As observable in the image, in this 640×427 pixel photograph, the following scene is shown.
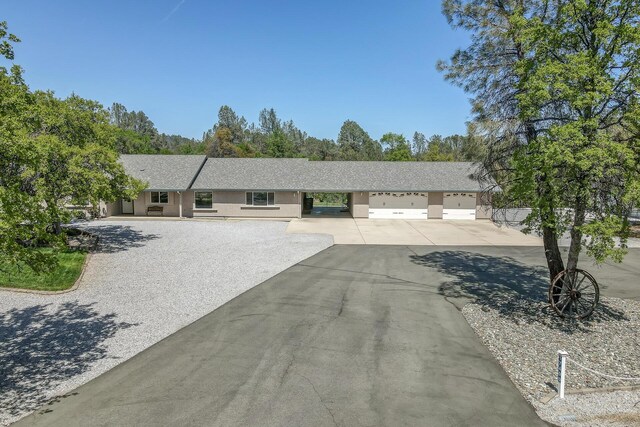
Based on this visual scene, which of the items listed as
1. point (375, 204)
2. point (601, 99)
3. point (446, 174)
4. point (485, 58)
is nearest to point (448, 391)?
point (601, 99)

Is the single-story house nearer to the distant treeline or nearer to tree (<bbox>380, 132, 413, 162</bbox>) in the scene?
the distant treeline

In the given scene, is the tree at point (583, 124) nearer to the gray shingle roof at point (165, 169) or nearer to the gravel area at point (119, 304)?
the gravel area at point (119, 304)

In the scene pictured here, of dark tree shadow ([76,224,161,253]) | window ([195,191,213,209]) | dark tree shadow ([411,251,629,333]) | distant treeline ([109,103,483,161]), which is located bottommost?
dark tree shadow ([411,251,629,333])

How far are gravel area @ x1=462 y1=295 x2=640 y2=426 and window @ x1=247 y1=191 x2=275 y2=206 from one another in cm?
2237

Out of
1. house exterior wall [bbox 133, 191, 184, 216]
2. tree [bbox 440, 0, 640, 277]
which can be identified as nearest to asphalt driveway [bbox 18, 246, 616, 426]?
tree [bbox 440, 0, 640, 277]

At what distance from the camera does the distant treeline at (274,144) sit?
74188 mm

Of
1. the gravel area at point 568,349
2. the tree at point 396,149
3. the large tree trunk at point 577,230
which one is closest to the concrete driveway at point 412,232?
the gravel area at point 568,349

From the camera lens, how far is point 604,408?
674 cm

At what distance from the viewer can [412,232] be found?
26.3 m

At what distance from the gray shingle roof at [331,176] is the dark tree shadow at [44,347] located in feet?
69.1

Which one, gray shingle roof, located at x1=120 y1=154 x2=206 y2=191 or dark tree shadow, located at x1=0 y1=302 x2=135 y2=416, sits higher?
gray shingle roof, located at x1=120 y1=154 x2=206 y2=191

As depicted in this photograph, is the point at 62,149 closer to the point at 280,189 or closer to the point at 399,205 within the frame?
the point at 280,189

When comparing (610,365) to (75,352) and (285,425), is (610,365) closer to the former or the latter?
(285,425)

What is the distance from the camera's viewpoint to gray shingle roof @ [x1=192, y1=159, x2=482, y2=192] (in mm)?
32062
